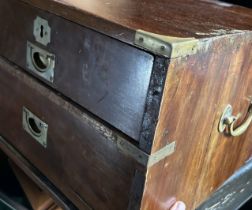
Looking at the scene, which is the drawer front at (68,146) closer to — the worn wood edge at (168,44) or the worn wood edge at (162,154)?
the worn wood edge at (162,154)

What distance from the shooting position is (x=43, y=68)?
0.63m

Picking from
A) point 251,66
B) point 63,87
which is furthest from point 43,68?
point 251,66

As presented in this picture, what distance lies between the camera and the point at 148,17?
523 millimetres

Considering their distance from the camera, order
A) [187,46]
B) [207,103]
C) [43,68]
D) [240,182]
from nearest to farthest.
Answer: [187,46]
[207,103]
[43,68]
[240,182]

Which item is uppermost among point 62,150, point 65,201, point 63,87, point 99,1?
point 99,1

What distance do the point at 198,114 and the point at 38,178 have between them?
355mm

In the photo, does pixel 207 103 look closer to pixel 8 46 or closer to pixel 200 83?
pixel 200 83

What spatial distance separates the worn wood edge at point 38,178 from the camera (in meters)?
0.65

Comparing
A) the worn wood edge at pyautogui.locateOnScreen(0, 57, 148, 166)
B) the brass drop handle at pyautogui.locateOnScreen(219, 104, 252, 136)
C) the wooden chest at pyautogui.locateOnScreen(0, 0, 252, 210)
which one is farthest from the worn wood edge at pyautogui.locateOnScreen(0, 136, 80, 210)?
the brass drop handle at pyautogui.locateOnScreen(219, 104, 252, 136)

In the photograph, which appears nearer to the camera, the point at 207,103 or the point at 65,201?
the point at 207,103

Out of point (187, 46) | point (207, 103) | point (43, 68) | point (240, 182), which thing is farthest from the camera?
point (240, 182)

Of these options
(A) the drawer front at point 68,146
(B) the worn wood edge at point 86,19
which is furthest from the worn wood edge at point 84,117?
(B) the worn wood edge at point 86,19

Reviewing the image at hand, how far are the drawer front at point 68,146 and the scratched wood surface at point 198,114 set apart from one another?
6cm

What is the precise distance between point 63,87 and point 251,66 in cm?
31
